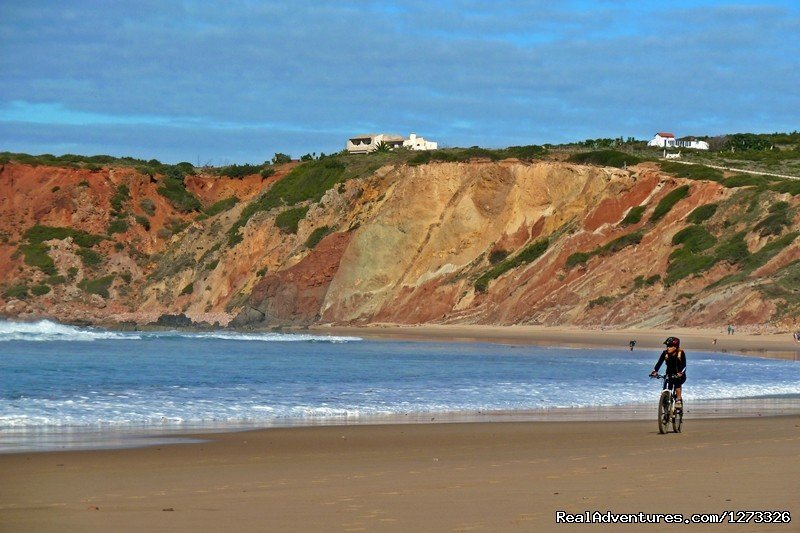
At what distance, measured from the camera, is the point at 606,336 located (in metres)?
51.0

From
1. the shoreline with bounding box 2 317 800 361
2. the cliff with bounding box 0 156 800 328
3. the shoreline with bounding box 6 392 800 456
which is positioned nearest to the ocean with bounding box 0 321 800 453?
the shoreline with bounding box 6 392 800 456

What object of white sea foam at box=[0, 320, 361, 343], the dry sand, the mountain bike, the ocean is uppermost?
the mountain bike

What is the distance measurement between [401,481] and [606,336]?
4073 centimetres

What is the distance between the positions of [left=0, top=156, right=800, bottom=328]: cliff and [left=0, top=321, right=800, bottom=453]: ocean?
16871mm

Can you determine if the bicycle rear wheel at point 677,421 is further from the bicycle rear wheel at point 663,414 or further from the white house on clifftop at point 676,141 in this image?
the white house on clifftop at point 676,141

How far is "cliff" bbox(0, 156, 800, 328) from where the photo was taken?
5816 centimetres

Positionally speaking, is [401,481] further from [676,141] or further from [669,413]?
[676,141]

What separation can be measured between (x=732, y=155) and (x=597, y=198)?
25532 millimetres

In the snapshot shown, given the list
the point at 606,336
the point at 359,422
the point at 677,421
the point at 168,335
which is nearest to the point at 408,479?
the point at 677,421

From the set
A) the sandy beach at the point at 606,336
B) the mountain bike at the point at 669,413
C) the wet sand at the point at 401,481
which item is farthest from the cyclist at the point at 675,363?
the sandy beach at the point at 606,336

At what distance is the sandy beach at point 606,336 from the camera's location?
140 ft

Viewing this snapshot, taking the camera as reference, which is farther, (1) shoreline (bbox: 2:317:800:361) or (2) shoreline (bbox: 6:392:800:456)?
(1) shoreline (bbox: 2:317:800:361)

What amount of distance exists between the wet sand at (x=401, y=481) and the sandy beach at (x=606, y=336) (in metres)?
24.4

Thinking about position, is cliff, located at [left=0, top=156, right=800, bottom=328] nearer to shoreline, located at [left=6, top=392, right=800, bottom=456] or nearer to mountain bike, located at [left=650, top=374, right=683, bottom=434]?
shoreline, located at [left=6, top=392, right=800, bottom=456]
